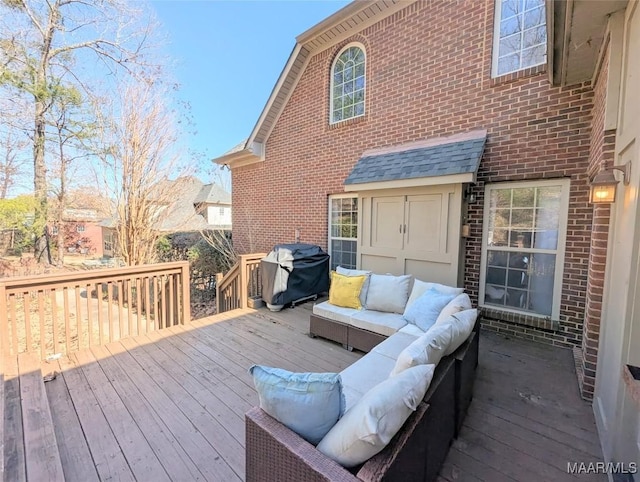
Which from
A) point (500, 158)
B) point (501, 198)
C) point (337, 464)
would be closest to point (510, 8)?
point (500, 158)

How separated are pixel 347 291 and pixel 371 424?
283 centimetres

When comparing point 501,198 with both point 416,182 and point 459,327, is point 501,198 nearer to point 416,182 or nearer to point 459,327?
point 416,182

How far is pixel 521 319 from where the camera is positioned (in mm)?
3965

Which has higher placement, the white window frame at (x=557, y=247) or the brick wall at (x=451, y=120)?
the brick wall at (x=451, y=120)

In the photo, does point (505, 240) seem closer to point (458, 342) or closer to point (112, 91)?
point (458, 342)

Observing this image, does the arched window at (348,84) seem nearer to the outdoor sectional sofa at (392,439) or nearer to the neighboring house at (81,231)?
the outdoor sectional sofa at (392,439)

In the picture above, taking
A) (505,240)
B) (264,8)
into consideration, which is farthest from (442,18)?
(264,8)

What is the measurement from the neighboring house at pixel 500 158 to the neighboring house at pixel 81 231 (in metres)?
7.53

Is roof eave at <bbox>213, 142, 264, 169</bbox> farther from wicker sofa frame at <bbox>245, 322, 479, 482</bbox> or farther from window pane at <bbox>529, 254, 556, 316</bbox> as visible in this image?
wicker sofa frame at <bbox>245, 322, 479, 482</bbox>

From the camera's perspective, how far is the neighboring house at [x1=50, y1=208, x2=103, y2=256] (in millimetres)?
9898

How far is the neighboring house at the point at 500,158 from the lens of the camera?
7.27ft

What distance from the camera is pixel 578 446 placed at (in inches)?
81.7

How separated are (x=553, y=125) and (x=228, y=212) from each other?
61.7ft

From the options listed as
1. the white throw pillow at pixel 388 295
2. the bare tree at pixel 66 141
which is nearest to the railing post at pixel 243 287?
the white throw pillow at pixel 388 295
